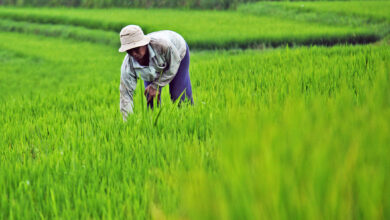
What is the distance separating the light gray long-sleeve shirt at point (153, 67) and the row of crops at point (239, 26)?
788 centimetres

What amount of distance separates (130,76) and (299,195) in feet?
7.42

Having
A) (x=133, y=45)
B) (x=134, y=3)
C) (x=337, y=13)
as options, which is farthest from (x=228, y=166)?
(x=134, y=3)

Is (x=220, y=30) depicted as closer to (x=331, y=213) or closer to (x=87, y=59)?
(x=87, y=59)

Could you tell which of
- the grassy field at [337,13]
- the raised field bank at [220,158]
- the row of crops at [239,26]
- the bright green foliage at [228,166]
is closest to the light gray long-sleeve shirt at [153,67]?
the raised field bank at [220,158]

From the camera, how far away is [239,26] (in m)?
12.4

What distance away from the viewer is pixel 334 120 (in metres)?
1.19

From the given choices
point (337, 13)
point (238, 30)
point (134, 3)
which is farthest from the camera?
point (134, 3)

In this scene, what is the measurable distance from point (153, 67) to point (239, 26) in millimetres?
9986

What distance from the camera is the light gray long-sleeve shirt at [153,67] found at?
2840mm

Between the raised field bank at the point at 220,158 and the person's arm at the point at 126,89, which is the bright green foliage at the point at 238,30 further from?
the person's arm at the point at 126,89

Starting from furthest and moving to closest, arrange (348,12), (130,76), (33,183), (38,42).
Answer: (38,42), (348,12), (130,76), (33,183)

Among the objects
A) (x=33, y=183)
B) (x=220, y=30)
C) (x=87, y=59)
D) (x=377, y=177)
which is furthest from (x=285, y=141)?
(x=220, y=30)

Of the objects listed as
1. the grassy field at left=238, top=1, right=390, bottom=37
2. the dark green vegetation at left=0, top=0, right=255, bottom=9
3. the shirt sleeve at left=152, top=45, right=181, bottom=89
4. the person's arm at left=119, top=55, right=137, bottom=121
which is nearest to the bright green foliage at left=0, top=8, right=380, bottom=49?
the grassy field at left=238, top=1, right=390, bottom=37

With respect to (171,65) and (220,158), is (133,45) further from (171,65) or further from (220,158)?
(220,158)
